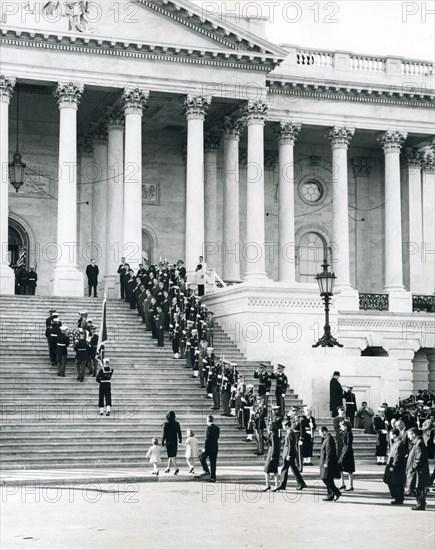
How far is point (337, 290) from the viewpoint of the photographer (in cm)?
5000

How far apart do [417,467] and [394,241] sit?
31046mm

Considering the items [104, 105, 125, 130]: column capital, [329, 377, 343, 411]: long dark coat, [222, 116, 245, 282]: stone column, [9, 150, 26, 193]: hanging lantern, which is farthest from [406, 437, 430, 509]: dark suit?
[104, 105, 125, 130]: column capital

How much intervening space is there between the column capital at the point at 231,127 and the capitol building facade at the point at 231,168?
0.06 metres

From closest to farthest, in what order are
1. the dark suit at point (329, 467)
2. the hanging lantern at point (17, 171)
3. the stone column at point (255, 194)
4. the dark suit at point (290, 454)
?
the dark suit at point (329, 467) → the dark suit at point (290, 454) → the hanging lantern at point (17, 171) → the stone column at point (255, 194)

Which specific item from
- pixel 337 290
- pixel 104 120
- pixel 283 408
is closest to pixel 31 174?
pixel 104 120

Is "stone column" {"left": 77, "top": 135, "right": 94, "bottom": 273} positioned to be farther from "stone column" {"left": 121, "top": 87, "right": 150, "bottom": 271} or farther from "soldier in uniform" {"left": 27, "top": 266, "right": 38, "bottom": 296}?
"soldier in uniform" {"left": 27, "top": 266, "right": 38, "bottom": 296}

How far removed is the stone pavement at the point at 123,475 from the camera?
24641mm

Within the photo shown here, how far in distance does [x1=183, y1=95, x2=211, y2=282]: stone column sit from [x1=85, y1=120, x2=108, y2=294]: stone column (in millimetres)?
4915

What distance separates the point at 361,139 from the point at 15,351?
1044 inches

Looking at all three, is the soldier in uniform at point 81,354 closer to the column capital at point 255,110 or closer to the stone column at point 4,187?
the stone column at point 4,187

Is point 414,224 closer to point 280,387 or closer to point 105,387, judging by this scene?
point 280,387

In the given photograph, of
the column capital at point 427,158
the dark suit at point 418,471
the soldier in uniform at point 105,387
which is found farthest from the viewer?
the column capital at point 427,158

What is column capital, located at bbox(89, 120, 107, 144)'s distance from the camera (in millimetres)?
49469

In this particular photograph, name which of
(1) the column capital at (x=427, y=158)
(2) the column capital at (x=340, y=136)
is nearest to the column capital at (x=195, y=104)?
(2) the column capital at (x=340, y=136)
